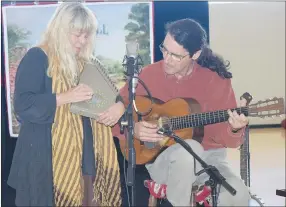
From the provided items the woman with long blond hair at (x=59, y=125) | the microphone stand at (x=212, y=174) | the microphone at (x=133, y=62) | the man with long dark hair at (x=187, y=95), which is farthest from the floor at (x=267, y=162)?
the woman with long blond hair at (x=59, y=125)

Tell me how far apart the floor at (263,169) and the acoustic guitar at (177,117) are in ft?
0.47

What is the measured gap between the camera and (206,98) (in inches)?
117

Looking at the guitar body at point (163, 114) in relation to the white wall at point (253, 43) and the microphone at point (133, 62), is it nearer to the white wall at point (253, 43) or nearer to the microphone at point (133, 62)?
the microphone at point (133, 62)

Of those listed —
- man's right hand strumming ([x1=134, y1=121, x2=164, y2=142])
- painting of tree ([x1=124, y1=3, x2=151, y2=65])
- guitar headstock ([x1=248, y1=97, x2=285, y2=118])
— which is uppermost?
painting of tree ([x1=124, y1=3, x2=151, y2=65])

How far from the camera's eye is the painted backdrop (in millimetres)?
3016

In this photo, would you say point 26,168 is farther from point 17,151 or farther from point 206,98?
point 206,98

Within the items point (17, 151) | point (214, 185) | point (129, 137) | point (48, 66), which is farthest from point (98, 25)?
point (214, 185)

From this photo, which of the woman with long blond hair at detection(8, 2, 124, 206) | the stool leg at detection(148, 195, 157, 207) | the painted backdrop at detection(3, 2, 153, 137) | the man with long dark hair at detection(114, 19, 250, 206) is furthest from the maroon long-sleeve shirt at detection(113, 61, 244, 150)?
the stool leg at detection(148, 195, 157, 207)

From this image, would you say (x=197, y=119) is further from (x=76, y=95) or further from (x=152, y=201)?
(x=76, y=95)

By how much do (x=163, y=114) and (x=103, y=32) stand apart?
0.65 metres

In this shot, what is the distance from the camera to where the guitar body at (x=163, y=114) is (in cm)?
293

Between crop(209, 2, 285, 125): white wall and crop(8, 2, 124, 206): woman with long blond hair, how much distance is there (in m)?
0.78

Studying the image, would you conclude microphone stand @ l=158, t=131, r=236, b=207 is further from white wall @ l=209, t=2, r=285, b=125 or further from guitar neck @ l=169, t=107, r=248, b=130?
white wall @ l=209, t=2, r=285, b=125

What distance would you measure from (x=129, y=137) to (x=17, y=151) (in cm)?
73
